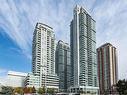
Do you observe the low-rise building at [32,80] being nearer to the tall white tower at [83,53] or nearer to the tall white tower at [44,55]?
the tall white tower at [44,55]

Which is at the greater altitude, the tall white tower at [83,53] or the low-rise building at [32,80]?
the tall white tower at [83,53]

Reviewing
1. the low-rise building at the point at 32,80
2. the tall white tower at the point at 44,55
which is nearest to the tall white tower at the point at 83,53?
the tall white tower at the point at 44,55

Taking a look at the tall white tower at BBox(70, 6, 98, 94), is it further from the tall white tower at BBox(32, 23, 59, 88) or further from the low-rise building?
the low-rise building

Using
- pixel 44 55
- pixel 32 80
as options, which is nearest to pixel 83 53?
pixel 44 55

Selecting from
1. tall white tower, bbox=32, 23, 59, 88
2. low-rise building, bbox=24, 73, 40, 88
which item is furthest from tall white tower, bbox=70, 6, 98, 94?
low-rise building, bbox=24, 73, 40, 88

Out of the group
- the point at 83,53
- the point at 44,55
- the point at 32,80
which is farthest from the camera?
the point at 44,55

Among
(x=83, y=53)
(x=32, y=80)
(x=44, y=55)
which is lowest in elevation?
(x=32, y=80)

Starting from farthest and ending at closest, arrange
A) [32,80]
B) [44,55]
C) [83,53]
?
[44,55]
[83,53]
[32,80]

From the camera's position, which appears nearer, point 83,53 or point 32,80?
point 32,80

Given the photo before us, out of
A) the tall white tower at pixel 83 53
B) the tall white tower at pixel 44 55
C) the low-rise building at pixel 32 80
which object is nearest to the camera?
the low-rise building at pixel 32 80

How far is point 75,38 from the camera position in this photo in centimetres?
17862

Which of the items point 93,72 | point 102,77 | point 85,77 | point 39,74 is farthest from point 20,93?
point 102,77

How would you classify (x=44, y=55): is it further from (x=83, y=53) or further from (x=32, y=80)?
(x=83, y=53)

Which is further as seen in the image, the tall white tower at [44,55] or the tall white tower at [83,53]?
the tall white tower at [44,55]
